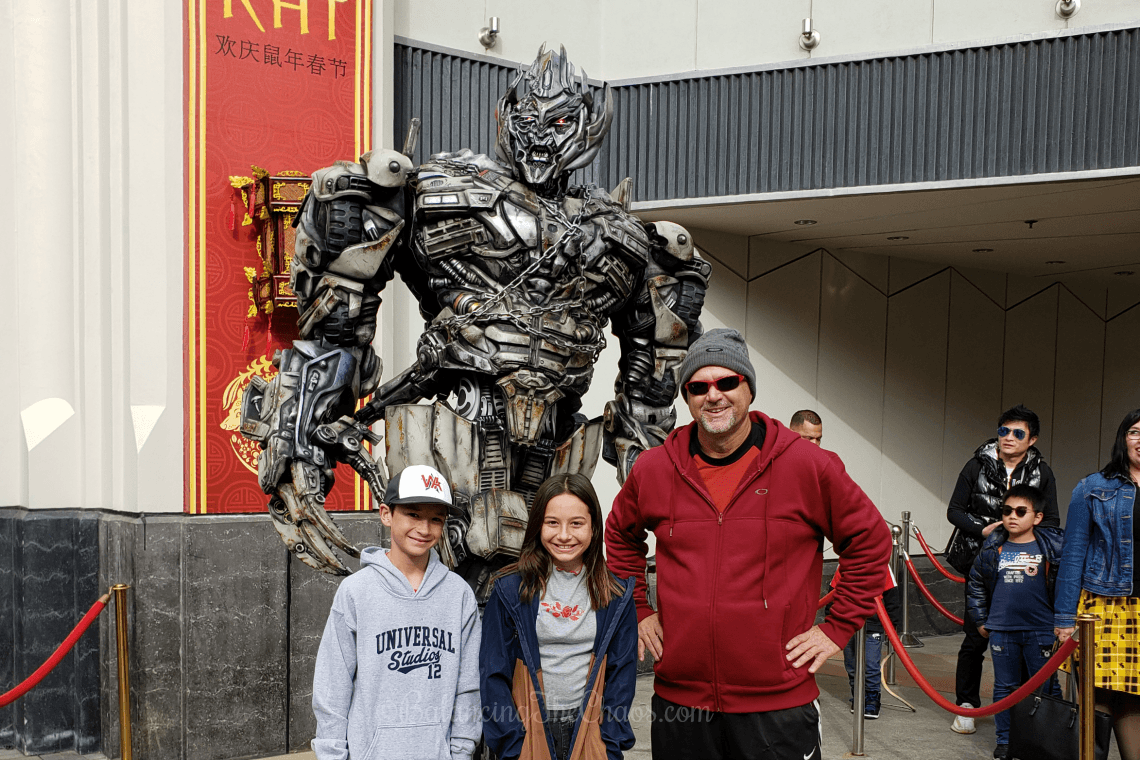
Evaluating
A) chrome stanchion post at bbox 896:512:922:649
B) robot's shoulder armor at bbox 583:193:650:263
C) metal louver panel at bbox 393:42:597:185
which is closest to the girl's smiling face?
robot's shoulder armor at bbox 583:193:650:263

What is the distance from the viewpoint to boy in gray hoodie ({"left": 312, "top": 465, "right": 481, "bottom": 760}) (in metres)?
2.65

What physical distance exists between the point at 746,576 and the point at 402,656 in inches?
33.2

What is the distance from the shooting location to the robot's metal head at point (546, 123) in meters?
3.81

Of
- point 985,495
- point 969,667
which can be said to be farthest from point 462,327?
point 969,667

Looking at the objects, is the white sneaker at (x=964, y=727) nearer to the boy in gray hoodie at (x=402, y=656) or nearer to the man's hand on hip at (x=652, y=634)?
the man's hand on hip at (x=652, y=634)

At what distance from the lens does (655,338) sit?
4.19m

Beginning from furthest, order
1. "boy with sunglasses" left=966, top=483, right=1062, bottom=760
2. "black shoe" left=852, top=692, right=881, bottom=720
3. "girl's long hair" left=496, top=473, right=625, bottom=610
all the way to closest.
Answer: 1. "black shoe" left=852, top=692, right=881, bottom=720
2. "boy with sunglasses" left=966, top=483, right=1062, bottom=760
3. "girl's long hair" left=496, top=473, right=625, bottom=610

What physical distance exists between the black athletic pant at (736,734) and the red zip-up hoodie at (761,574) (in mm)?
27

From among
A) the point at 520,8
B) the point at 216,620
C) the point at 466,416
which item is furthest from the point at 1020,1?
the point at 216,620

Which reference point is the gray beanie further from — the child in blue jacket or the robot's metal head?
the robot's metal head

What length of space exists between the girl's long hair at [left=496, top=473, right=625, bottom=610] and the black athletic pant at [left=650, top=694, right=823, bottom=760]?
31 cm

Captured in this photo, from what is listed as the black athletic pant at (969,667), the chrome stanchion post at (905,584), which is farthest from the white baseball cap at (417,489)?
the chrome stanchion post at (905,584)

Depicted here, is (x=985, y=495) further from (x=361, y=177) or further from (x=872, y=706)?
(x=361, y=177)

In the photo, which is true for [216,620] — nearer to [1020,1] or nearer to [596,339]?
[596,339]
